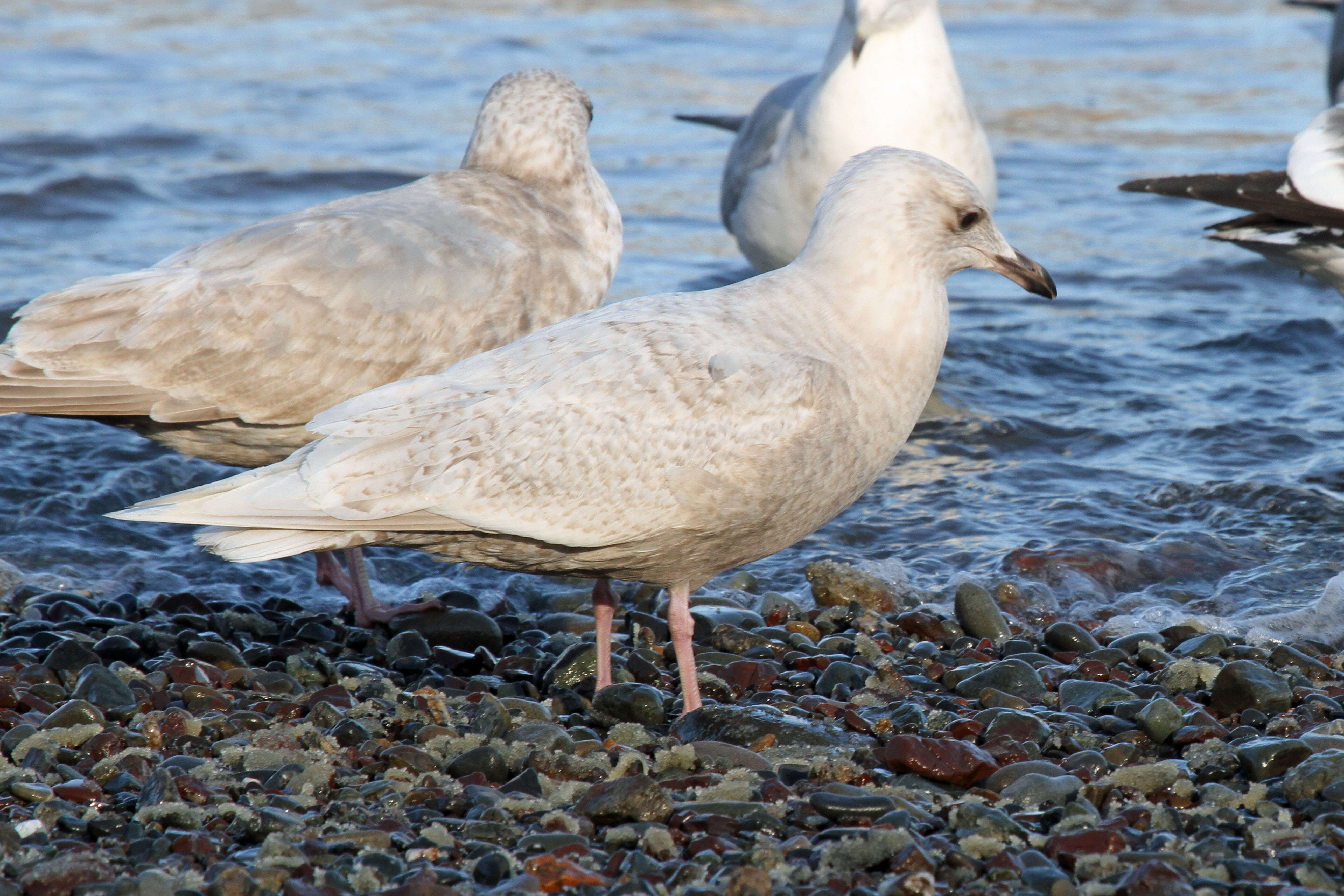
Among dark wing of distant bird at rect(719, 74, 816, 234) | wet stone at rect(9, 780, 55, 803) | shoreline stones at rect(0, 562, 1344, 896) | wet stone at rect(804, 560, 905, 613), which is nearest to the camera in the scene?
shoreline stones at rect(0, 562, 1344, 896)

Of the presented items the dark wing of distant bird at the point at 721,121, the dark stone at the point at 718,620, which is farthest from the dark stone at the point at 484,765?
the dark wing of distant bird at the point at 721,121

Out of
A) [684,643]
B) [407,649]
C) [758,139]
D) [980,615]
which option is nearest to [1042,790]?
[684,643]

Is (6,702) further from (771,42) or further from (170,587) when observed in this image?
(771,42)

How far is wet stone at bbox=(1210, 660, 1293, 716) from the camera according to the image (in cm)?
393

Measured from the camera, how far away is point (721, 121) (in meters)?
9.47

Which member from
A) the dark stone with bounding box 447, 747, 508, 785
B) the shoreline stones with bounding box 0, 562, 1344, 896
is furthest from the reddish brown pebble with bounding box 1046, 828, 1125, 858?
the dark stone with bounding box 447, 747, 508, 785

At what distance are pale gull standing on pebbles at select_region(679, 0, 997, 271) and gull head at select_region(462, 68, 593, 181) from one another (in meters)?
1.83

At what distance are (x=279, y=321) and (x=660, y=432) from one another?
5.36 feet

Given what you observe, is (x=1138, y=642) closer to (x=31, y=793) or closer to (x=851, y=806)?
(x=851, y=806)

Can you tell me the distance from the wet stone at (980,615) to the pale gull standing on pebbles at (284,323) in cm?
168

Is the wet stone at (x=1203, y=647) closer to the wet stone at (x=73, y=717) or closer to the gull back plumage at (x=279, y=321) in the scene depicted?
the gull back plumage at (x=279, y=321)

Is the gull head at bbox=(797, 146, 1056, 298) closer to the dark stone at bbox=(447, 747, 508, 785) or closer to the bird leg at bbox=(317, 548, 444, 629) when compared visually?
the dark stone at bbox=(447, 747, 508, 785)

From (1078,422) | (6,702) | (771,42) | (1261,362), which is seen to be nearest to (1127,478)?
(1078,422)

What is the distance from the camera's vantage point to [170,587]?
5312 mm
